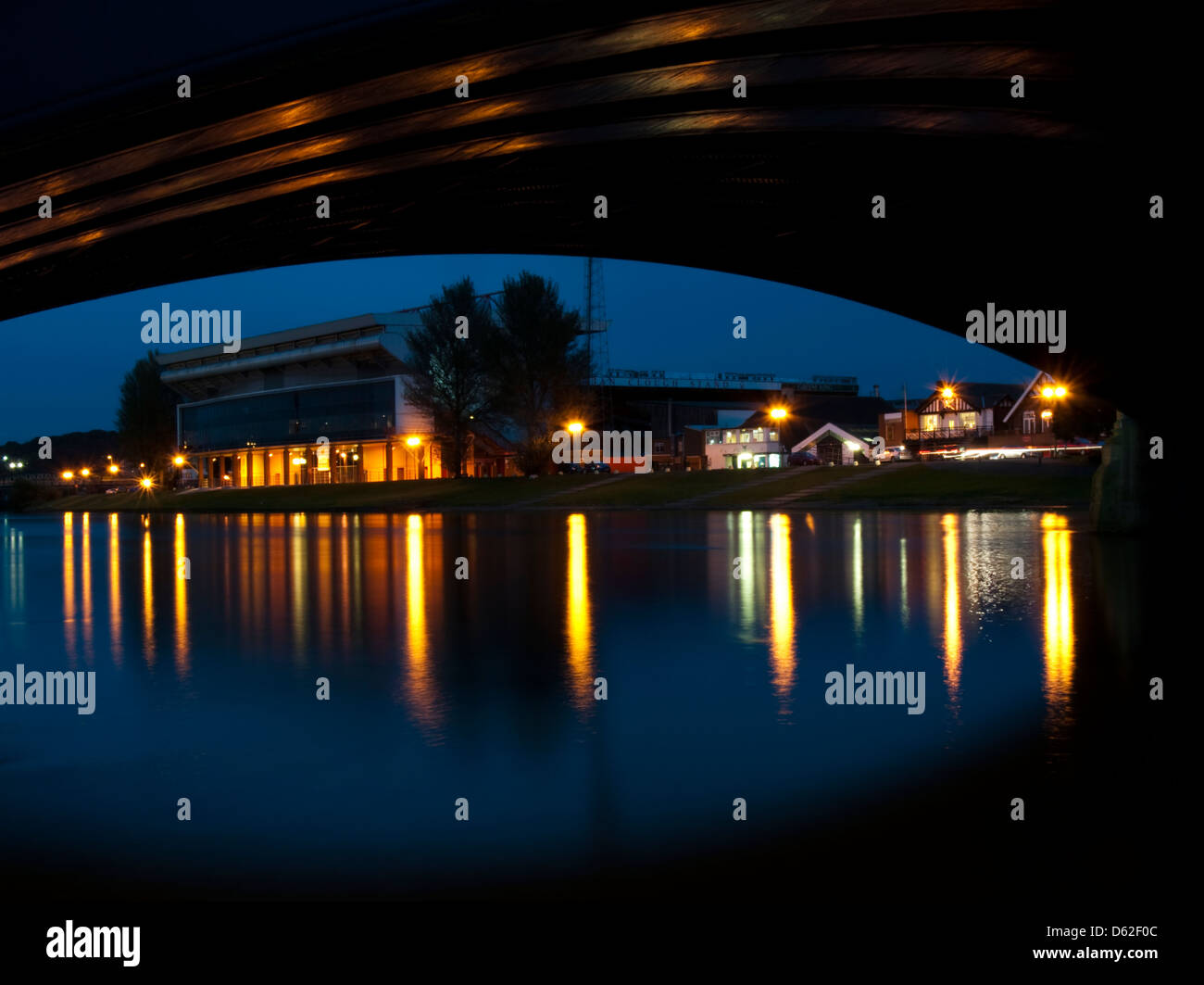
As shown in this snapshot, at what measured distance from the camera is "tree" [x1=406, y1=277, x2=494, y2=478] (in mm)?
71062

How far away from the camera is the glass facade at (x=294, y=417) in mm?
92562

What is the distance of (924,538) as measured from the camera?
26.0 metres

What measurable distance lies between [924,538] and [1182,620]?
46.6ft

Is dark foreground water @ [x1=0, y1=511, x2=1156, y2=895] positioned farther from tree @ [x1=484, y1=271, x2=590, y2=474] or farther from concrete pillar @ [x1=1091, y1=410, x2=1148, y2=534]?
tree @ [x1=484, y1=271, x2=590, y2=474]

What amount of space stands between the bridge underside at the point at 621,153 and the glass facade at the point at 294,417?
79887 mm

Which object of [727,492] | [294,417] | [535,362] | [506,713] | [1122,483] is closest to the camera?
[506,713]

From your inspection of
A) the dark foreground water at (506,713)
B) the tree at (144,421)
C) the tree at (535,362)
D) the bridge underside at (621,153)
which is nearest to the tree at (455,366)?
the tree at (535,362)

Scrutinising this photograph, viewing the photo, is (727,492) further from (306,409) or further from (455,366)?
(306,409)

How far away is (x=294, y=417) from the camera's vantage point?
100 meters

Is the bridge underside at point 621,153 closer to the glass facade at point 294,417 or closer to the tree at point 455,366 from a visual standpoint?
the tree at point 455,366

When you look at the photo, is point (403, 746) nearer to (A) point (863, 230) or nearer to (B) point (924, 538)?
(A) point (863, 230)

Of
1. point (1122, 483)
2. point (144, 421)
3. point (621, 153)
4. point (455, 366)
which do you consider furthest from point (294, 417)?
point (621, 153)

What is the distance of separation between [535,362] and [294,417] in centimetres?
3788
